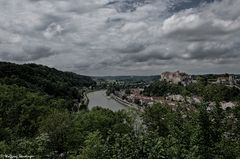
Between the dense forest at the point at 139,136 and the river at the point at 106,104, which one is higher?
the dense forest at the point at 139,136

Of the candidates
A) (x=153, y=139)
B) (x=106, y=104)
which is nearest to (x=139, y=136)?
(x=153, y=139)

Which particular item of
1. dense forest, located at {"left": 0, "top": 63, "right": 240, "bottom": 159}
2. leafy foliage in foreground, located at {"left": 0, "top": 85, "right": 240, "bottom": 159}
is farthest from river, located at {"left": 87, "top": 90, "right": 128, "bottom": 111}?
leafy foliage in foreground, located at {"left": 0, "top": 85, "right": 240, "bottom": 159}

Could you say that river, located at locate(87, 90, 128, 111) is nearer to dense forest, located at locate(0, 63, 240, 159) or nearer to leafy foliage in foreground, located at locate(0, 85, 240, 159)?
dense forest, located at locate(0, 63, 240, 159)

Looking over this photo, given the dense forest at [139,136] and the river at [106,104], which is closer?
the dense forest at [139,136]

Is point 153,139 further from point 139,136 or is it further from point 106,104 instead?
point 106,104

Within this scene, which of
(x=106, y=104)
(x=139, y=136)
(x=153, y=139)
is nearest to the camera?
(x=139, y=136)

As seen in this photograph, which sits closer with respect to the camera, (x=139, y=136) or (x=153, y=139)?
(x=139, y=136)

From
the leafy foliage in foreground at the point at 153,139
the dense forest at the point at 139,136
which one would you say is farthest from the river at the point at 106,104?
the leafy foliage in foreground at the point at 153,139

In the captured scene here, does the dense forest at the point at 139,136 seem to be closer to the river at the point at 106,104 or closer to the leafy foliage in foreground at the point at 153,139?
the leafy foliage in foreground at the point at 153,139

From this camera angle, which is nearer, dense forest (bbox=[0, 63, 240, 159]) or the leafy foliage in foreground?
the leafy foliage in foreground

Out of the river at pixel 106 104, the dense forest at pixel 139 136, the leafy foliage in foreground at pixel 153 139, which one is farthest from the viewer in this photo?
the river at pixel 106 104

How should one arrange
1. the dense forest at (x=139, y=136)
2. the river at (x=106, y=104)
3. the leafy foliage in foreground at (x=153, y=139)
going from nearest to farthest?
1. the leafy foliage in foreground at (x=153, y=139)
2. the dense forest at (x=139, y=136)
3. the river at (x=106, y=104)

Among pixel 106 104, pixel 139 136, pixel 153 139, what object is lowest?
pixel 106 104
